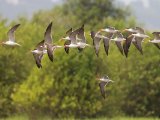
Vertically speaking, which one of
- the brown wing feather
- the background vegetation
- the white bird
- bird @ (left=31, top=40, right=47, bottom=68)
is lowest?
the background vegetation

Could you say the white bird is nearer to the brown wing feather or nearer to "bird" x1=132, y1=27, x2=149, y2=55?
the brown wing feather

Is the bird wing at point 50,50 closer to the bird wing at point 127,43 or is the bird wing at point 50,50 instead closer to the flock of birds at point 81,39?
the flock of birds at point 81,39

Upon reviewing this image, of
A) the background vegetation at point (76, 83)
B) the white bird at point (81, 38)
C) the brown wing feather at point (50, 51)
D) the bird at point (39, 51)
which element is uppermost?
the white bird at point (81, 38)

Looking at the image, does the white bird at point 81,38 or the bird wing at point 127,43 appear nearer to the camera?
the white bird at point 81,38

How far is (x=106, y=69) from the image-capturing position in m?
41.7

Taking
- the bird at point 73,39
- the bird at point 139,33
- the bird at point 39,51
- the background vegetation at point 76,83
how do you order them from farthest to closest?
1. the background vegetation at point 76,83
2. the bird at point 139,33
3. the bird at point 39,51
4. the bird at point 73,39

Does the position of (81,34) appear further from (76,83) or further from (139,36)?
(76,83)

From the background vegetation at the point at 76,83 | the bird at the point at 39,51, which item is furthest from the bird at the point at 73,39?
the background vegetation at the point at 76,83

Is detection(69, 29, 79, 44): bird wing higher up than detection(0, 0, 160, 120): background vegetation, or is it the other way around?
detection(69, 29, 79, 44): bird wing

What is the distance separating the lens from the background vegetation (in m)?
41.6

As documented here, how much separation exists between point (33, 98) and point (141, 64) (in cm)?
865

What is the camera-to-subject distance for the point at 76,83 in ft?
137

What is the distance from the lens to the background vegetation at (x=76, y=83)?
4162cm

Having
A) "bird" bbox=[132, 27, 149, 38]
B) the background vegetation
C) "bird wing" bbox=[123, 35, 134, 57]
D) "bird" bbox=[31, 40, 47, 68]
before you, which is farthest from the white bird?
the background vegetation
